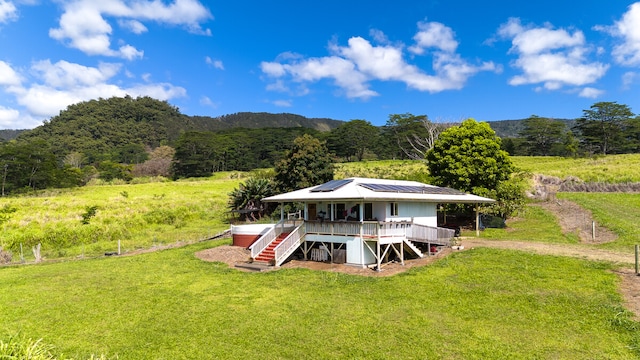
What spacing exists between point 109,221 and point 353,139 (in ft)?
203

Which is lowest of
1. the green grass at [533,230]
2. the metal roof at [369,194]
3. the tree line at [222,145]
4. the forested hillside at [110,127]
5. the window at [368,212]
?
the green grass at [533,230]

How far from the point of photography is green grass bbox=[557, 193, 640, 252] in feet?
60.7

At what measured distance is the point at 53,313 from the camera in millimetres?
11672

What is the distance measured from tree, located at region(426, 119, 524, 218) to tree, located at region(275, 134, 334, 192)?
33.8 feet

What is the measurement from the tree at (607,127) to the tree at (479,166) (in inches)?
2355

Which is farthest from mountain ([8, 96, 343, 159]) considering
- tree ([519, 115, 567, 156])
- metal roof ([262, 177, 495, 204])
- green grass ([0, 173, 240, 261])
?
tree ([519, 115, 567, 156])

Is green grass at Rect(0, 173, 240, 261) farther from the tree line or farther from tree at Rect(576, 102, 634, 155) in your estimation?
tree at Rect(576, 102, 634, 155)

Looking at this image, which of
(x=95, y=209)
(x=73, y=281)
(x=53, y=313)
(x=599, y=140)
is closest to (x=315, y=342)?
(x=53, y=313)

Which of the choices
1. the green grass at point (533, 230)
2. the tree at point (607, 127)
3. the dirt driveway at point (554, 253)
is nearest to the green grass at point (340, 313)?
the dirt driveway at point (554, 253)

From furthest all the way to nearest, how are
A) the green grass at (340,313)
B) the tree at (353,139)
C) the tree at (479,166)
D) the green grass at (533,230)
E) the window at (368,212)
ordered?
the tree at (353,139), the tree at (479,166), the green grass at (533,230), the window at (368,212), the green grass at (340,313)

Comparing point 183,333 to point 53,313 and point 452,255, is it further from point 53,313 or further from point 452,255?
point 452,255

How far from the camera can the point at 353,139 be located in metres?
85.2

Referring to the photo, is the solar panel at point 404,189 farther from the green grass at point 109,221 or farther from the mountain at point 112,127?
the mountain at point 112,127

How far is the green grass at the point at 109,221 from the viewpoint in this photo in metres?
25.7
